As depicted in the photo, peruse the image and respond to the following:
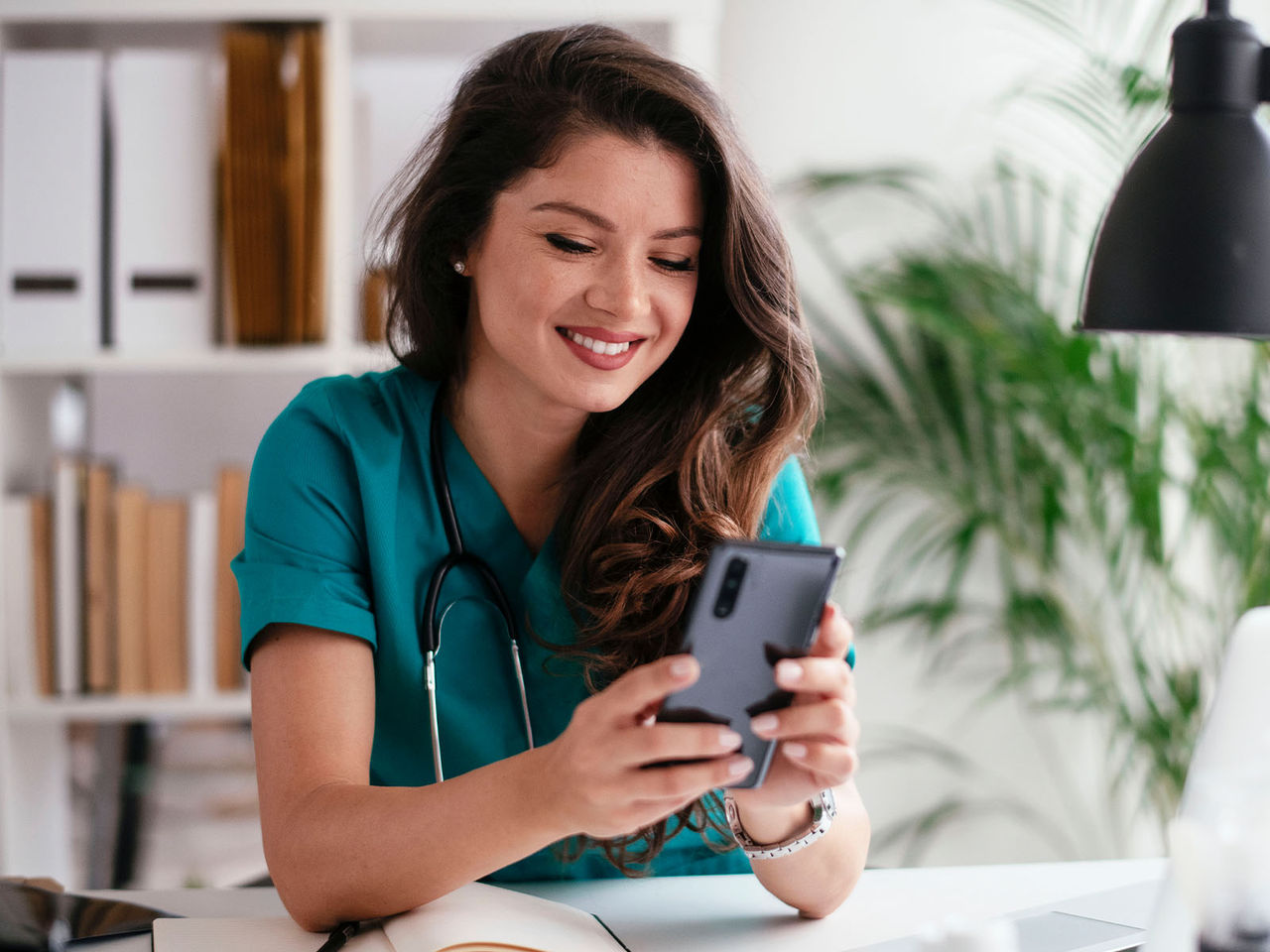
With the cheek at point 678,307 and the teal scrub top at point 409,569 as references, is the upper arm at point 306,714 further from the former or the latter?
the cheek at point 678,307

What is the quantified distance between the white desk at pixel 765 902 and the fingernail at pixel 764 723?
0.23 meters

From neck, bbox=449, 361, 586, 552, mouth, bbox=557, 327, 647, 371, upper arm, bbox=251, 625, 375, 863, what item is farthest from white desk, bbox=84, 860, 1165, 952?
mouth, bbox=557, 327, 647, 371

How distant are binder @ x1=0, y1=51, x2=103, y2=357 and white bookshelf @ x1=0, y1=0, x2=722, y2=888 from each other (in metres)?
0.06

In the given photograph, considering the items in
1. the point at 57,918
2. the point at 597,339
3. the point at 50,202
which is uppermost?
the point at 50,202

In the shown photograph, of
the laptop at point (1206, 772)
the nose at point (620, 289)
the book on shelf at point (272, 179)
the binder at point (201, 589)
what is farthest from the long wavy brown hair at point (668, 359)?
the binder at point (201, 589)

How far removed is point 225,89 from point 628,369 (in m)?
1.09

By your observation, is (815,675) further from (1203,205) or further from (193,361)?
(193,361)

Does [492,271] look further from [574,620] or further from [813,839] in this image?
[813,839]

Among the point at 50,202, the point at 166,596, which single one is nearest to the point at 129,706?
the point at 166,596

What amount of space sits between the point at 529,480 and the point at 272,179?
3.02ft

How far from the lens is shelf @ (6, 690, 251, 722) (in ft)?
6.32

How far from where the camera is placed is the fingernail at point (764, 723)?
32.1 inches

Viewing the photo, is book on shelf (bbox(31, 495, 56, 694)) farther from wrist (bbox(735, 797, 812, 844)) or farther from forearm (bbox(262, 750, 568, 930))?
wrist (bbox(735, 797, 812, 844))

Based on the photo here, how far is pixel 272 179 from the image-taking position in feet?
6.28
